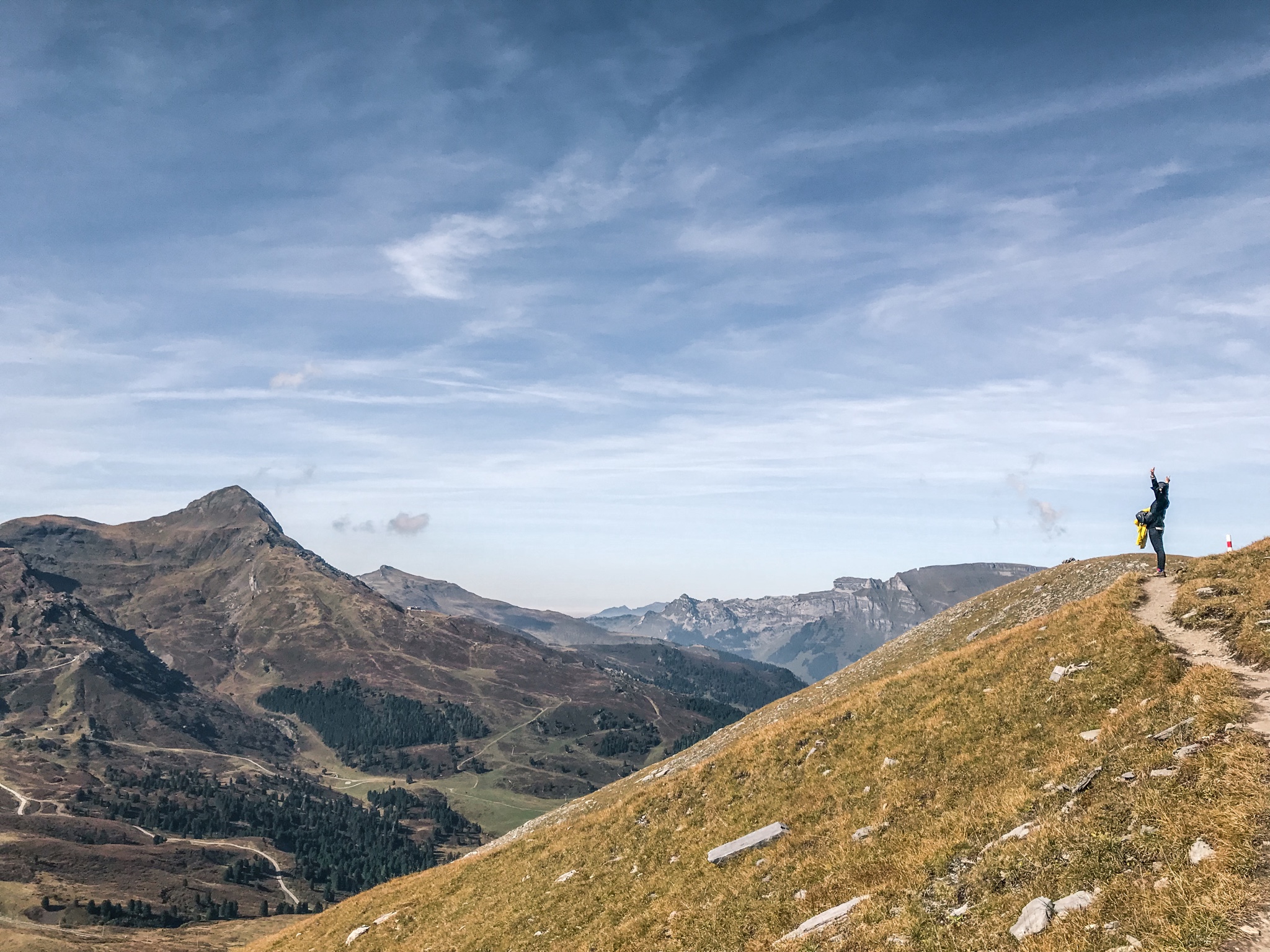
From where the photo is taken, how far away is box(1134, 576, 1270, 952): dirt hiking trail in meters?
10.5

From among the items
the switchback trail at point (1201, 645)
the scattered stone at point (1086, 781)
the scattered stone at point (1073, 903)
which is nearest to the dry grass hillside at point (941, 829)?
the scattered stone at point (1086, 781)

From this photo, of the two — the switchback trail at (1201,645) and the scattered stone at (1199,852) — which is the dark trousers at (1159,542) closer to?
the switchback trail at (1201,645)

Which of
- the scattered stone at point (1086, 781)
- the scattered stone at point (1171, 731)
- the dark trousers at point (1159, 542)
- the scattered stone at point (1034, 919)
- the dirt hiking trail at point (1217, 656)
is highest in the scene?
the dark trousers at point (1159, 542)

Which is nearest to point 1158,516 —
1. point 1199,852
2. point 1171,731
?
point 1171,731

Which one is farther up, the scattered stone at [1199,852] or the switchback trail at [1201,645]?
the switchback trail at [1201,645]

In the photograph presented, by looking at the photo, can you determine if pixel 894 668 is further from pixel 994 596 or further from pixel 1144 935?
pixel 1144 935

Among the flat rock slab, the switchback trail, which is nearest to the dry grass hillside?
the flat rock slab

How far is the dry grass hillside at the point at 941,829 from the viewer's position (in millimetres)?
13492

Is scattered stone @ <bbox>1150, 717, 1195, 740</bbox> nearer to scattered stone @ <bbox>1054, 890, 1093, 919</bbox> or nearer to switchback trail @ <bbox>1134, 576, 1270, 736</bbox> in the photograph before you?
switchback trail @ <bbox>1134, 576, 1270, 736</bbox>

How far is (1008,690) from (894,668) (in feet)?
121

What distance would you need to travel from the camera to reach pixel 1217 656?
22.7 meters

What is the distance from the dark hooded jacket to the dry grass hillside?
3433mm

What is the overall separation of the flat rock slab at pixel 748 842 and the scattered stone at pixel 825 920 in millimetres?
A: 7307

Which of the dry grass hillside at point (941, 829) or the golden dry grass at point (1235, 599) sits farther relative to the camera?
the golden dry grass at point (1235, 599)
